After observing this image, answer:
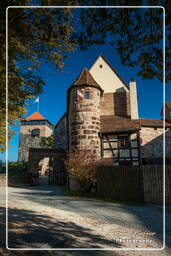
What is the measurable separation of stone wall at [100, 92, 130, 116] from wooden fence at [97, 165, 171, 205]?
A: 859 centimetres

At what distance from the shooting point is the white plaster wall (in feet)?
55.0

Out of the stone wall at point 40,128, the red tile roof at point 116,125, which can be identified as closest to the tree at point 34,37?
the red tile roof at point 116,125

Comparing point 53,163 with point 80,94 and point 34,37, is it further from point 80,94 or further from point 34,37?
point 34,37

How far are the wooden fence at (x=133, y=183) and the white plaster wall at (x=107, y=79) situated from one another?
33.6 ft

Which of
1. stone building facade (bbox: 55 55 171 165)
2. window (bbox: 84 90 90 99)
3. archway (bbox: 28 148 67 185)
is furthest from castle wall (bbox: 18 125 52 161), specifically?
window (bbox: 84 90 90 99)

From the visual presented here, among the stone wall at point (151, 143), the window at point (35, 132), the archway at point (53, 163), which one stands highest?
the window at point (35, 132)

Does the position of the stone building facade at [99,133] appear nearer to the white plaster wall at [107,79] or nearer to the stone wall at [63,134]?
the white plaster wall at [107,79]

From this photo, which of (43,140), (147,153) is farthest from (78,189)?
(43,140)

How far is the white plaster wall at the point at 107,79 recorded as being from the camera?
1677cm

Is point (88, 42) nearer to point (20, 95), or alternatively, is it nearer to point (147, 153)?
point (20, 95)

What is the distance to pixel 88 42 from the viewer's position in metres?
3.48

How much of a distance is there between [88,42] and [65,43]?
0.58 m

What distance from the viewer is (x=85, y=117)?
11617 mm

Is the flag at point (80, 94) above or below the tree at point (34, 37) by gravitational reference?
above
